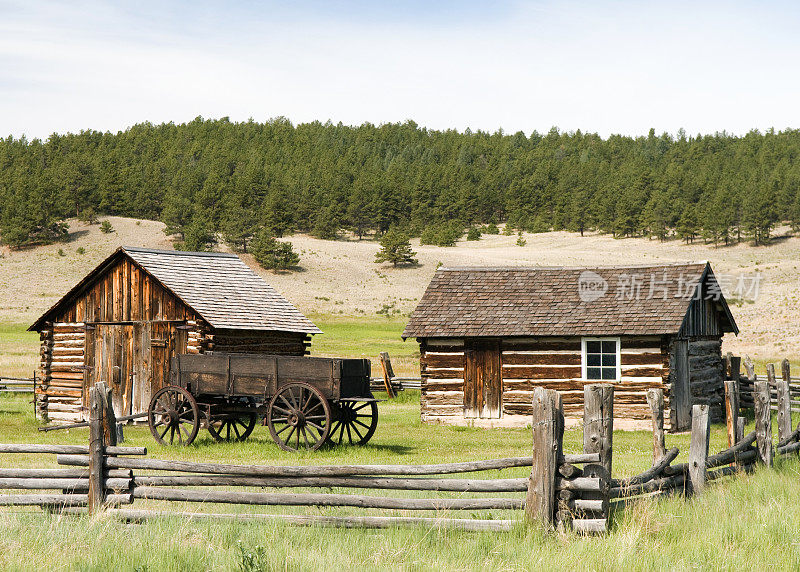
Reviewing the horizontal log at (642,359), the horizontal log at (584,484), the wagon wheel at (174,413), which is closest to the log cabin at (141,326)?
the wagon wheel at (174,413)

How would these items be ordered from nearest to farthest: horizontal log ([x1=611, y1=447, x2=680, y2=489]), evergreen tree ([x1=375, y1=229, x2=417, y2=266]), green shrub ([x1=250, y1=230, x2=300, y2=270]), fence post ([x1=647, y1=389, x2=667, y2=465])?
1. horizontal log ([x1=611, y1=447, x2=680, y2=489])
2. fence post ([x1=647, y1=389, x2=667, y2=465])
3. green shrub ([x1=250, y1=230, x2=300, y2=270])
4. evergreen tree ([x1=375, y1=229, x2=417, y2=266])

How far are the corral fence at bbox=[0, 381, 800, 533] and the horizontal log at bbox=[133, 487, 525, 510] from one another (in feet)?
0.04

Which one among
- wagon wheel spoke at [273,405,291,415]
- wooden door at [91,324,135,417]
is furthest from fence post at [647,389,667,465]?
wooden door at [91,324,135,417]

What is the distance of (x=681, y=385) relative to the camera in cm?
2305

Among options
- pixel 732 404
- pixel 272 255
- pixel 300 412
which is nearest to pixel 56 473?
pixel 300 412

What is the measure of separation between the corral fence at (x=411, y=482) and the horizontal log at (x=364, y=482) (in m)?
0.01

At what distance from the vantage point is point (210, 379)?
18.4 m

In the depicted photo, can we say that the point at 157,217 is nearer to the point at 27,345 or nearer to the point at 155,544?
the point at 27,345

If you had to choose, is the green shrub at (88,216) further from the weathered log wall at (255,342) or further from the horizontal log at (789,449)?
the horizontal log at (789,449)

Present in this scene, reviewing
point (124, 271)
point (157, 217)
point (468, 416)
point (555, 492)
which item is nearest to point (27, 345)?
point (124, 271)

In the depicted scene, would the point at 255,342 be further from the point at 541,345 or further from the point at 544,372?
the point at 544,372

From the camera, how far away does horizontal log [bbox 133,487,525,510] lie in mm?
8733

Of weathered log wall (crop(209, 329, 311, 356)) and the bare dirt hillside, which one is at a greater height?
the bare dirt hillside

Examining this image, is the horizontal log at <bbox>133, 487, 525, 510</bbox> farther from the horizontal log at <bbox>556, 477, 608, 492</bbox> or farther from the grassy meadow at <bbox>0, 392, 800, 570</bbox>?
the horizontal log at <bbox>556, 477, 608, 492</bbox>
